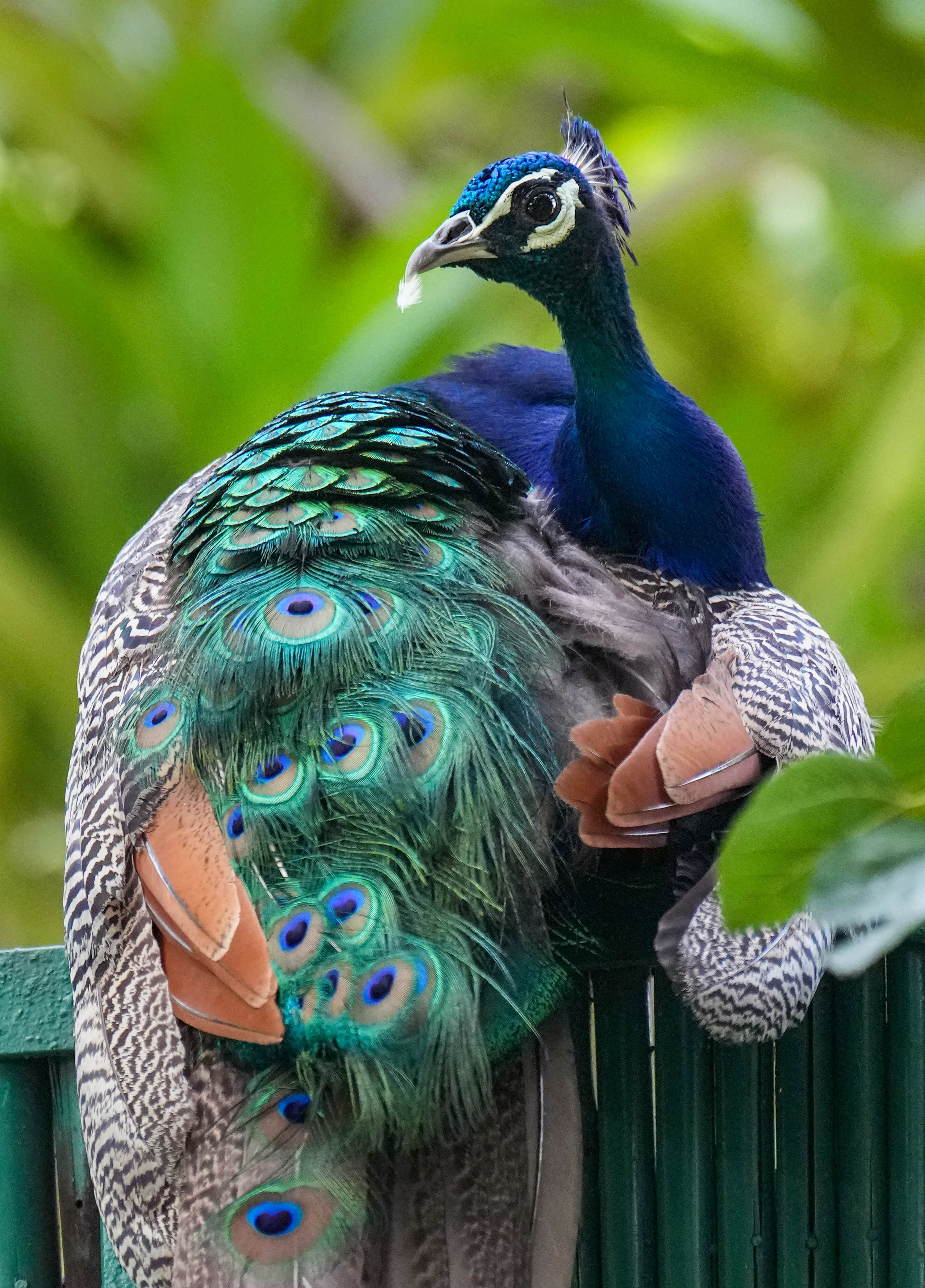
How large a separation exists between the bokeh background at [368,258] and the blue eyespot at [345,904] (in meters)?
2.32

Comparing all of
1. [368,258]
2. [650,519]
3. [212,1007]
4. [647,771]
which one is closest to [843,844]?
[647,771]

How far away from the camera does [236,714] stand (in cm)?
163

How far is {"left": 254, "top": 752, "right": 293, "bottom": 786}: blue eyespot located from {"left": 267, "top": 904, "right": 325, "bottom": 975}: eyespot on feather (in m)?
0.15

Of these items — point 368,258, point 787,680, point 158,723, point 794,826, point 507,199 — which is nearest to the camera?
point 794,826

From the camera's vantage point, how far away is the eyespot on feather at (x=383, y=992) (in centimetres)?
143

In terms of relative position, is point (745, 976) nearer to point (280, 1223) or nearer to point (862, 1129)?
point (862, 1129)

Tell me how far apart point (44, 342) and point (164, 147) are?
0.62 metres

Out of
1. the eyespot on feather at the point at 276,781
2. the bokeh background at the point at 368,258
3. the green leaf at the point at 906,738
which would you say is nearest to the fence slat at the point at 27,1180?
the eyespot on feather at the point at 276,781

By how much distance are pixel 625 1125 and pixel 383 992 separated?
0.40 meters

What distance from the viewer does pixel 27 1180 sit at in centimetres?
168

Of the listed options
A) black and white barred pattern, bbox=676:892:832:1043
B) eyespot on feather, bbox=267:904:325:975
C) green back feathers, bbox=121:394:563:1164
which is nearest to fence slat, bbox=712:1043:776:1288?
black and white barred pattern, bbox=676:892:832:1043

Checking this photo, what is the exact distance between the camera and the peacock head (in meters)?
2.00

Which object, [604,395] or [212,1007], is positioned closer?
[212,1007]

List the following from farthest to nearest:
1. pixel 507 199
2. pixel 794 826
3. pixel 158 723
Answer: pixel 507 199 < pixel 158 723 < pixel 794 826
